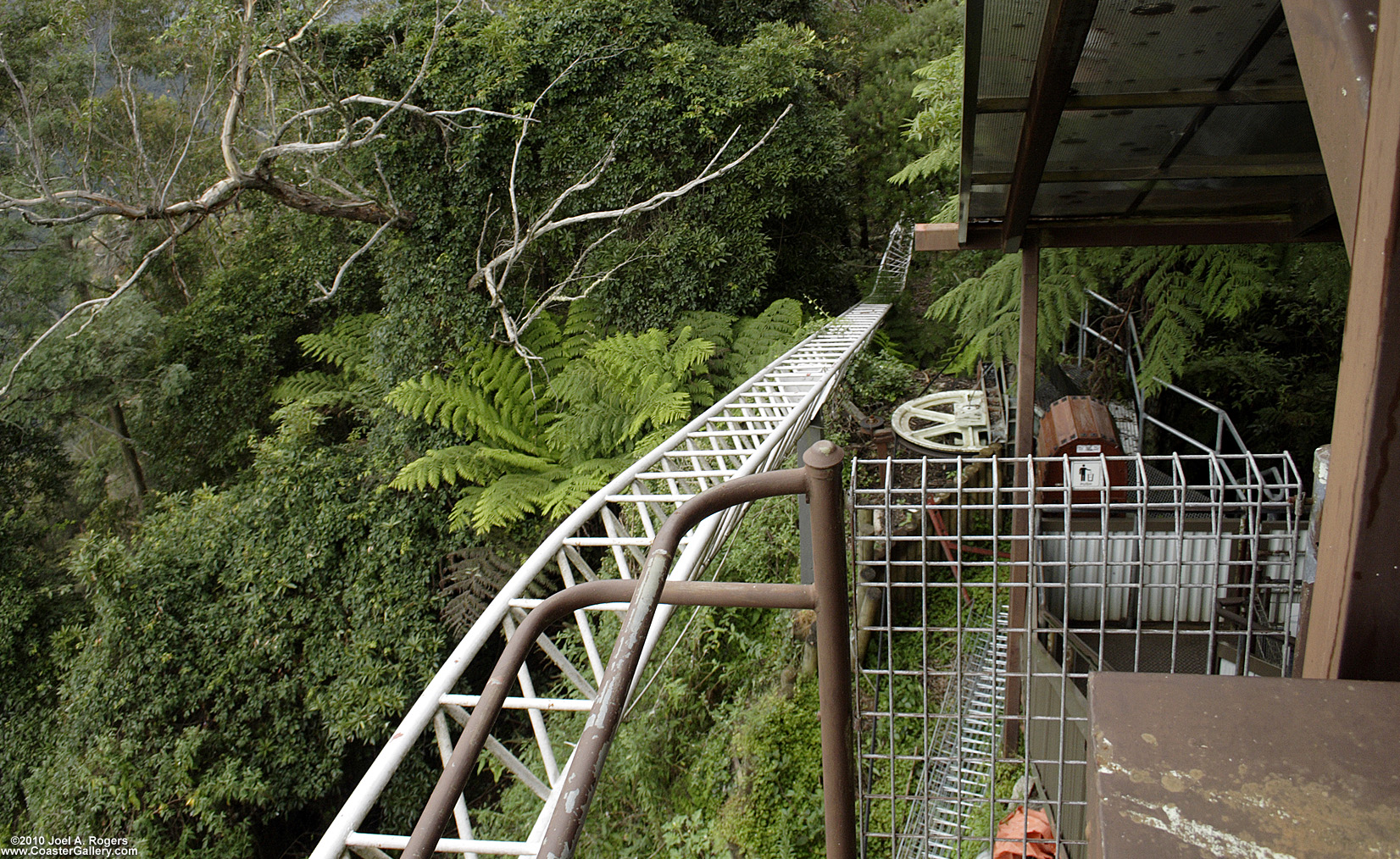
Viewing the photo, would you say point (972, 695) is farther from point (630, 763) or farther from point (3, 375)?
point (3, 375)

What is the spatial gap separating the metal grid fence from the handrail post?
0.57m

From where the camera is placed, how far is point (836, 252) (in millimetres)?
12141

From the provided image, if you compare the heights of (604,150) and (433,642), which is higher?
(604,150)

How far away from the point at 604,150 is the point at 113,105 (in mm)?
8902

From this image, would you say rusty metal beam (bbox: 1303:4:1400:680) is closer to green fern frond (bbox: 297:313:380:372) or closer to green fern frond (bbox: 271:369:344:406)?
green fern frond (bbox: 297:313:380:372)

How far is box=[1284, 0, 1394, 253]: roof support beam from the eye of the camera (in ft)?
3.42

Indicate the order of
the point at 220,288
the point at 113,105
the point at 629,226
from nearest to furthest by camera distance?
the point at 629,226
the point at 220,288
the point at 113,105

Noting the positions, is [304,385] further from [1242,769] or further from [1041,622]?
[1242,769]

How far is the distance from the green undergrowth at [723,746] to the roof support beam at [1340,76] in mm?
3776

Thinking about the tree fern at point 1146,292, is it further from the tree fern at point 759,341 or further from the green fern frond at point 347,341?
the green fern frond at point 347,341

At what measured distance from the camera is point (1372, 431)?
3.29 feet

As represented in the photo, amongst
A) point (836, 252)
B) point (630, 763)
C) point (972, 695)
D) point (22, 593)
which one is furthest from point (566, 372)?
point (22, 593)
